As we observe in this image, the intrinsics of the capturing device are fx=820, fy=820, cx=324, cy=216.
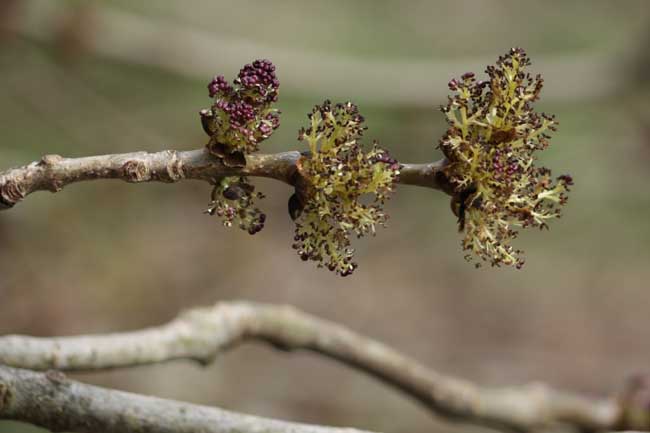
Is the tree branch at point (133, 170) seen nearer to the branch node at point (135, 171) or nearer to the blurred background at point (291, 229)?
the branch node at point (135, 171)

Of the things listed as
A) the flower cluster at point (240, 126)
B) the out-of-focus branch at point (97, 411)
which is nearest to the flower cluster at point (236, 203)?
the flower cluster at point (240, 126)

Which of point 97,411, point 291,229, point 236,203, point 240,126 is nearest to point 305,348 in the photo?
point 97,411

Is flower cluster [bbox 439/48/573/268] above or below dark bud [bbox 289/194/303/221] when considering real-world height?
above

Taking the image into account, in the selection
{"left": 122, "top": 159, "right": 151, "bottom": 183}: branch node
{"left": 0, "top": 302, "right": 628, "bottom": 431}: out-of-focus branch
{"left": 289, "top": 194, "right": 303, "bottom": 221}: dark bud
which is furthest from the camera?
{"left": 0, "top": 302, "right": 628, "bottom": 431}: out-of-focus branch

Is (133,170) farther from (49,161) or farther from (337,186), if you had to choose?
(337,186)

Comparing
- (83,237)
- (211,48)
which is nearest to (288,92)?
(211,48)

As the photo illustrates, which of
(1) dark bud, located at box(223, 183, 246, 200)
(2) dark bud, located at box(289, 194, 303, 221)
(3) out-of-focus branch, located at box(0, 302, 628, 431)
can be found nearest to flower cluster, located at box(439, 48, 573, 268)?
(2) dark bud, located at box(289, 194, 303, 221)

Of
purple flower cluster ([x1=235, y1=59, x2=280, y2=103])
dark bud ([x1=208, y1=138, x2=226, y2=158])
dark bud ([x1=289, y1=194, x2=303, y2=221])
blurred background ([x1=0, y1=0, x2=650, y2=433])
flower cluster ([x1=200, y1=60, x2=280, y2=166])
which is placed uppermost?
→ blurred background ([x1=0, y1=0, x2=650, y2=433])

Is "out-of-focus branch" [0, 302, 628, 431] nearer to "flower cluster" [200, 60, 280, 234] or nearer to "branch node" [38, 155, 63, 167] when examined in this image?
"branch node" [38, 155, 63, 167]
